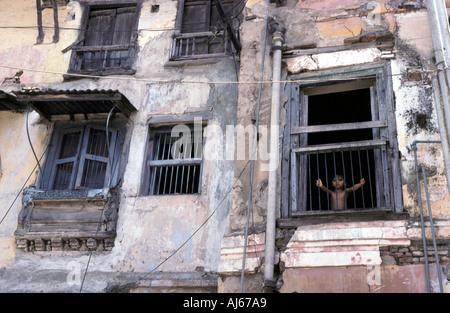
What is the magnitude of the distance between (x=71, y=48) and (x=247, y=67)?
3.90 metres

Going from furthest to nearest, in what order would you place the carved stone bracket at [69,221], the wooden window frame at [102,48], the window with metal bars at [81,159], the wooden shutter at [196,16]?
the wooden shutter at [196,16] → the wooden window frame at [102,48] → the window with metal bars at [81,159] → the carved stone bracket at [69,221]

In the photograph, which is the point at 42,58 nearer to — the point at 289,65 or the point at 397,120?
the point at 289,65

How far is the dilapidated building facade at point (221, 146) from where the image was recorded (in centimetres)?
667

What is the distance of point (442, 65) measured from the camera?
6.98 meters

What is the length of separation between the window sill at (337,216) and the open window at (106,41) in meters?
4.52

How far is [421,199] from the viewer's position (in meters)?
6.57

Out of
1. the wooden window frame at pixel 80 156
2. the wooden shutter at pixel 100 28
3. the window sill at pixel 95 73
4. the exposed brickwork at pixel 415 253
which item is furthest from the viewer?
the wooden shutter at pixel 100 28

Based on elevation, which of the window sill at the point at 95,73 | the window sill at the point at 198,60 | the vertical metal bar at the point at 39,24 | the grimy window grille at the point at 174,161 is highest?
the vertical metal bar at the point at 39,24

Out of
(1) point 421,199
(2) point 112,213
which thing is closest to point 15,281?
(2) point 112,213

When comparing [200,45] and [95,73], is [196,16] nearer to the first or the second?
[200,45]

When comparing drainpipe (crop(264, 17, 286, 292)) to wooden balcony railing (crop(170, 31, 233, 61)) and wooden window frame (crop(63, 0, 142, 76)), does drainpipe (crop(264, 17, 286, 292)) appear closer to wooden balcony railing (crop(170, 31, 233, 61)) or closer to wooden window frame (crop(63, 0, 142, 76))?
wooden balcony railing (crop(170, 31, 233, 61))

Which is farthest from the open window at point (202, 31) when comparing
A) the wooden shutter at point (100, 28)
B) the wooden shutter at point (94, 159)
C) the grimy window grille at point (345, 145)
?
the grimy window grille at point (345, 145)

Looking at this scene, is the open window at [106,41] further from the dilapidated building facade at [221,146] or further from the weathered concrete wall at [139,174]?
the weathered concrete wall at [139,174]

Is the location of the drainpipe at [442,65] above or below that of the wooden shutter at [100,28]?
below
